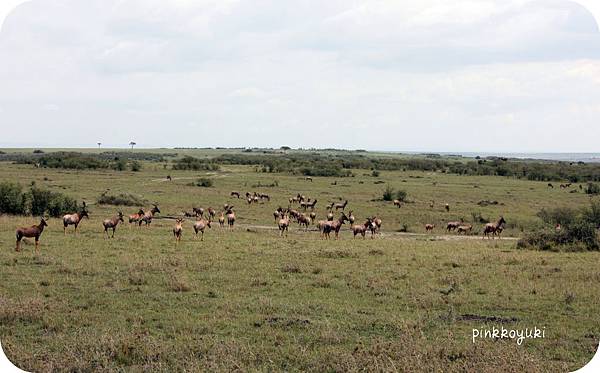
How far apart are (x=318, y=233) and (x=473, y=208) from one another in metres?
19.4

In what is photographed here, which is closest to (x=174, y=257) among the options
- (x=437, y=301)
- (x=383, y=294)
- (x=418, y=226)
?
(x=383, y=294)

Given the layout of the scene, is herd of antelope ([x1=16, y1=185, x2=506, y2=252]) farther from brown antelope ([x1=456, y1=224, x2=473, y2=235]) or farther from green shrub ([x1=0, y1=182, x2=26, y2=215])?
green shrub ([x1=0, y1=182, x2=26, y2=215])

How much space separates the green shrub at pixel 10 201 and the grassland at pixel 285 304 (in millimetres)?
8965

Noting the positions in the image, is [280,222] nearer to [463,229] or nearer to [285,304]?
[463,229]

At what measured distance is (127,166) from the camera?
84.7 meters

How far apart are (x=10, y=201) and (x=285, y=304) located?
25414 mm

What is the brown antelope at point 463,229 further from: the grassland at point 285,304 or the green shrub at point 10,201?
the green shrub at point 10,201

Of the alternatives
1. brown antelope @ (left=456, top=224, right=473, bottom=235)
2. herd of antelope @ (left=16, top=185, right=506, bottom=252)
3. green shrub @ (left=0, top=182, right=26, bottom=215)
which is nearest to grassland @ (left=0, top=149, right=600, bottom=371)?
herd of antelope @ (left=16, top=185, right=506, bottom=252)

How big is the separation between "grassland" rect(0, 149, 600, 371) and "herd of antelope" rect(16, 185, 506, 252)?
2.33ft

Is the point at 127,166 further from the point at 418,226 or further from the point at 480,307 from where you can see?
the point at 480,307

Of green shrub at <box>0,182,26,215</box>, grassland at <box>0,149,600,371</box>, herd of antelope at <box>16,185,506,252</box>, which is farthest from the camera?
green shrub at <box>0,182,26,215</box>

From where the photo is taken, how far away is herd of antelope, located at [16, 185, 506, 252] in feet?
76.5

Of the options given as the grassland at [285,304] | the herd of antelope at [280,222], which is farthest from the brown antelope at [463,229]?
the grassland at [285,304]

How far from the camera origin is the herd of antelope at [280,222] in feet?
76.5
